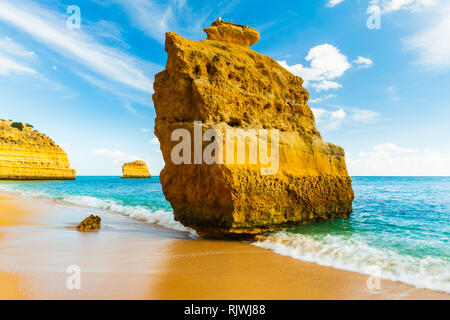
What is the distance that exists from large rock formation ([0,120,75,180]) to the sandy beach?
49089 mm

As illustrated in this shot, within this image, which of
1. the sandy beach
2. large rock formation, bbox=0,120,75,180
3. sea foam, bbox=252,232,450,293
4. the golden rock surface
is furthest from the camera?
large rock formation, bbox=0,120,75,180

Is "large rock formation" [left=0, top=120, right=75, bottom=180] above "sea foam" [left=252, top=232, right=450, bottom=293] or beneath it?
above

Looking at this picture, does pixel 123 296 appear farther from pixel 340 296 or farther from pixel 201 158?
pixel 201 158

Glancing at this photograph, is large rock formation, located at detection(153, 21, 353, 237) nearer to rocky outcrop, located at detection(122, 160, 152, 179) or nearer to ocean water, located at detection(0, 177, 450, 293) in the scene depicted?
ocean water, located at detection(0, 177, 450, 293)

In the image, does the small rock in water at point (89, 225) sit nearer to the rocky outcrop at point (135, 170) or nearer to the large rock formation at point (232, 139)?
the large rock formation at point (232, 139)

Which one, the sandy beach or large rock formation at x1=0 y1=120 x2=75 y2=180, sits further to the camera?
large rock formation at x1=0 y1=120 x2=75 y2=180

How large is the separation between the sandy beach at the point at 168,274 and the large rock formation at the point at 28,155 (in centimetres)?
4909

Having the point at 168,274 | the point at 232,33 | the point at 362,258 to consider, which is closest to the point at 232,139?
A: the point at 168,274

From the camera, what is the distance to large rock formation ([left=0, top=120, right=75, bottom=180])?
43.3 metres

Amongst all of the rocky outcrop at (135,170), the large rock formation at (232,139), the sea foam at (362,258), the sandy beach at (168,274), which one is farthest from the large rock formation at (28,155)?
the sea foam at (362,258)

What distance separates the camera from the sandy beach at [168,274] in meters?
3.16

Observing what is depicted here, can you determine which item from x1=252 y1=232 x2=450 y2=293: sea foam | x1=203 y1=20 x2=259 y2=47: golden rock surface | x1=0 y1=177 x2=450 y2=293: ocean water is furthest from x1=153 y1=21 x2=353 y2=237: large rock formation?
x1=252 y1=232 x2=450 y2=293: sea foam

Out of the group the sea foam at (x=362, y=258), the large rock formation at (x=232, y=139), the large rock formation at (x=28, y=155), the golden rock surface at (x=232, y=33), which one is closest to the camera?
the sea foam at (x=362, y=258)
